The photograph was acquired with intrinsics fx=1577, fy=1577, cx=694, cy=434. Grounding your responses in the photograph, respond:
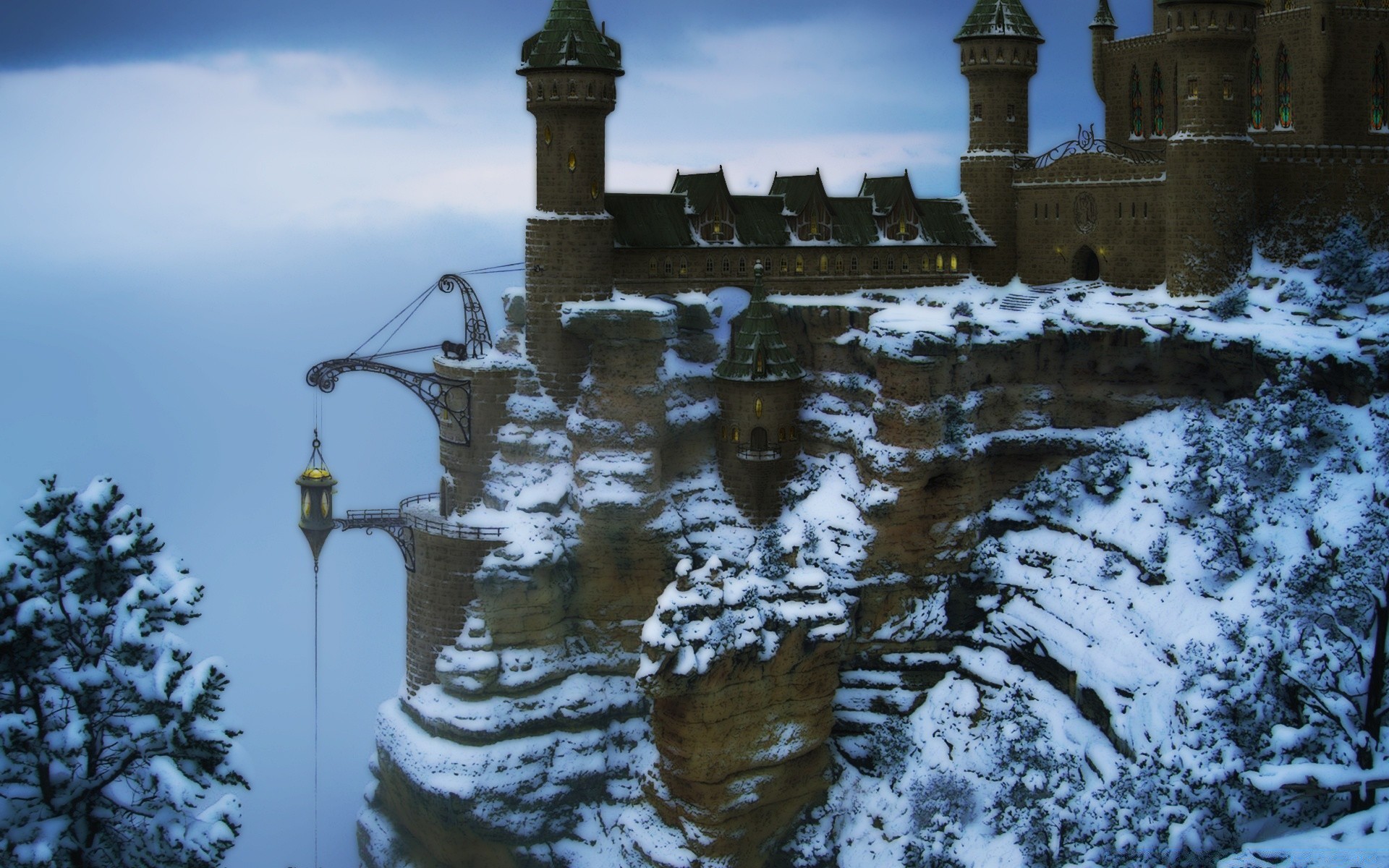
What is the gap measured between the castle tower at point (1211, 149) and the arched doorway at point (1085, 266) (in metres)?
5.63

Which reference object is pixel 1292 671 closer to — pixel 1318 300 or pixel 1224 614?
pixel 1224 614

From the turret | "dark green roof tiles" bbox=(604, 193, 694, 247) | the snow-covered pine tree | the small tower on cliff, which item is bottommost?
the snow-covered pine tree

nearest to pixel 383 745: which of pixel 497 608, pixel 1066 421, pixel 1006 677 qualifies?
pixel 497 608

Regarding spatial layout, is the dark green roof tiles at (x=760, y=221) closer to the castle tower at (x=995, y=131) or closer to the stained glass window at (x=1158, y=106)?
the castle tower at (x=995, y=131)

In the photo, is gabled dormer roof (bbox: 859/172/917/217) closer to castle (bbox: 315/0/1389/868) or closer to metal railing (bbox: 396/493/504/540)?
castle (bbox: 315/0/1389/868)

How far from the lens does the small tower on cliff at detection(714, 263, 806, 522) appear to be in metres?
64.5

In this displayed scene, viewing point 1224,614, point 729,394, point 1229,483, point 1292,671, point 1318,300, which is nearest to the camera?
point 1292,671

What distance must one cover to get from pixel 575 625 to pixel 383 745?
941 centimetres

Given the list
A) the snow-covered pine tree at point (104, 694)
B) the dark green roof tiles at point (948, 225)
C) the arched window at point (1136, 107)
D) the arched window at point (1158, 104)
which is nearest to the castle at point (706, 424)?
the dark green roof tiles at point (948, 225)

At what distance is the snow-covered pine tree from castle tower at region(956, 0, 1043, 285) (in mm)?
44123

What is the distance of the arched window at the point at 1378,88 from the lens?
67.9 metres

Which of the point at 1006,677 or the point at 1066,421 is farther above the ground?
the point at 1066,421

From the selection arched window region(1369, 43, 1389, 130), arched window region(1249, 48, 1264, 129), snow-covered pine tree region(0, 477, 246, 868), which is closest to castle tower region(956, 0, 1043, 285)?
arched window region(1249, 48, 1264, 129)

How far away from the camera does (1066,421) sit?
64.7 meters
